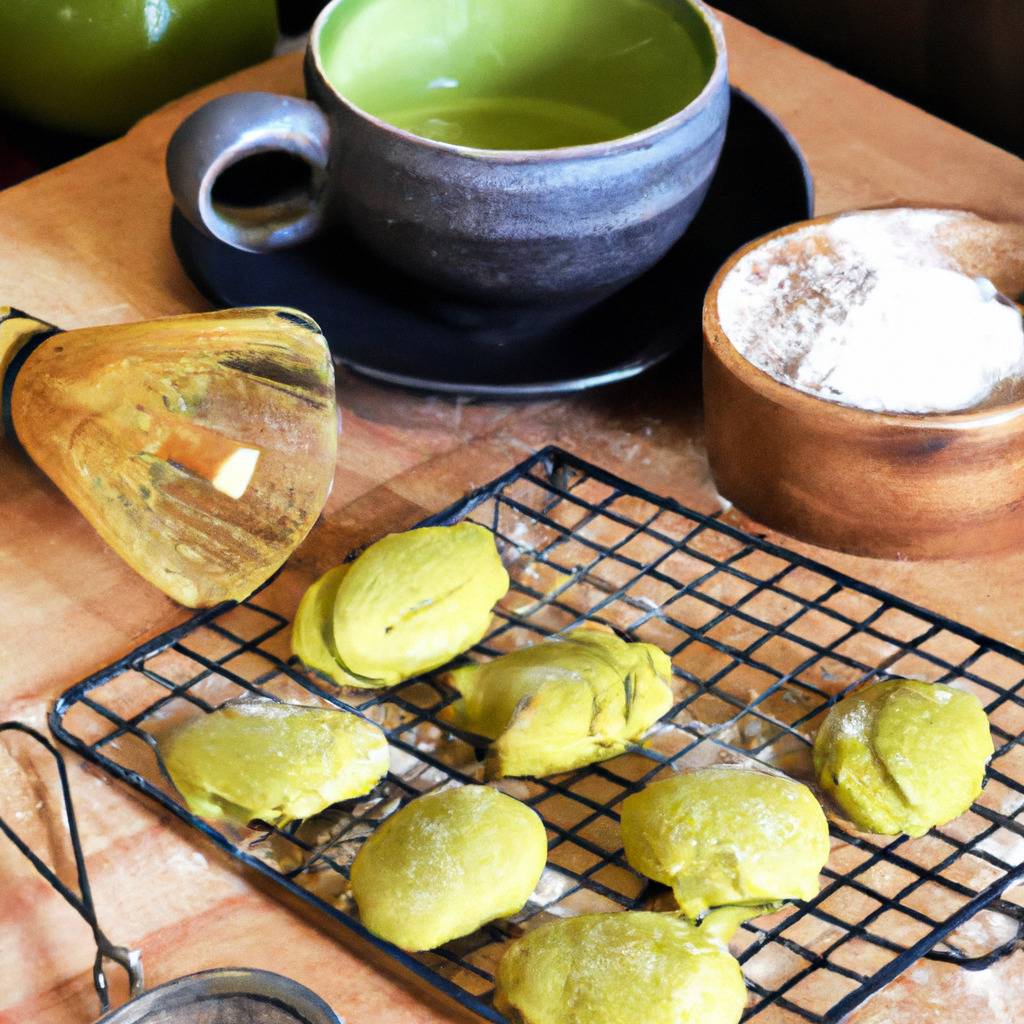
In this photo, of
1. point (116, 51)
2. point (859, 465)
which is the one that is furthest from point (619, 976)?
point (116, 51)

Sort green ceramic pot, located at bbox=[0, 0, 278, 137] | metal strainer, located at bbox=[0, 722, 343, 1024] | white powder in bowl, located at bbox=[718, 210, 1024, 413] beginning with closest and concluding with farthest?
1. metal strainer, located at bbox=[0, 722, 343, 1024]
2. white powder in bowl, located at bbox=[718, 210, 1024, 413]
3. green ceramic pot, located at bbox=[0, 0, 278, 137]

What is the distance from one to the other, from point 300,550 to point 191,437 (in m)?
0.04

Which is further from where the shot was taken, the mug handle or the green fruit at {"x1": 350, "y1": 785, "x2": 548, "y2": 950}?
the mug handle

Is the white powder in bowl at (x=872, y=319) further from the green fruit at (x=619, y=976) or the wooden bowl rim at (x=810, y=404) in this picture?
the green fruit at (x=619, y=976)

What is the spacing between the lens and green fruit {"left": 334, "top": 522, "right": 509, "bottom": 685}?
325 millimetres

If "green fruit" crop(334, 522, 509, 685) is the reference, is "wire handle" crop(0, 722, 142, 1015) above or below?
below

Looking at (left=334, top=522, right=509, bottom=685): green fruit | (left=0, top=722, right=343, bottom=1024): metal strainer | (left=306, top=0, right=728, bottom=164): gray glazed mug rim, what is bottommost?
(left=0, top=722, right=343, bottom=1024): metal strainer

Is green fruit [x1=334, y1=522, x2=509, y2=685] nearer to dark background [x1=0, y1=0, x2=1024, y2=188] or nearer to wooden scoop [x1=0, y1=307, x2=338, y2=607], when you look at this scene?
wooden scoop [x1=0, y1=307, x2=338, y2=607]

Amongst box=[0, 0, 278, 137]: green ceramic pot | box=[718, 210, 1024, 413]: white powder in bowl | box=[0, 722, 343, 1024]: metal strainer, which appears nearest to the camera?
box=[0, 722, 343, 1024]: metal strainer

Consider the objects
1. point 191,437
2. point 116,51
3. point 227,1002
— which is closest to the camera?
point 227,1002

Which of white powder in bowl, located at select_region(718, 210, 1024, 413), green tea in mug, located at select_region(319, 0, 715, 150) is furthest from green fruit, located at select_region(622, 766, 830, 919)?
green tea in mug, located at select_region(319, 0, 715, 150)

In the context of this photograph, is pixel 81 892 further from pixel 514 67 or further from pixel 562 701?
pixel 514 67

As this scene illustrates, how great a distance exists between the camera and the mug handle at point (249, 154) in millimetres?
373

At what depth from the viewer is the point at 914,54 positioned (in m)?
0.69
